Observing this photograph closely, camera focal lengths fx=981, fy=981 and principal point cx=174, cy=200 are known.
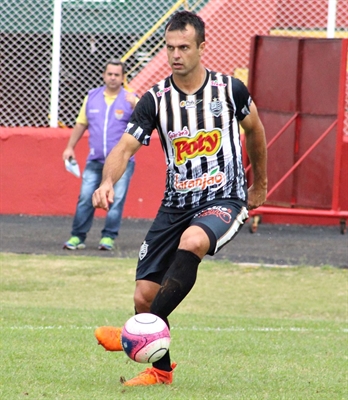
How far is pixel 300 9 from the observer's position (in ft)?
49.8

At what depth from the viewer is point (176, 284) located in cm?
544

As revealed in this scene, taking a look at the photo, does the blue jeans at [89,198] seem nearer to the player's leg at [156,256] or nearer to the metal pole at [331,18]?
the metal pole at [331,18]

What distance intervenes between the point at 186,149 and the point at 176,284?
85 centimetres

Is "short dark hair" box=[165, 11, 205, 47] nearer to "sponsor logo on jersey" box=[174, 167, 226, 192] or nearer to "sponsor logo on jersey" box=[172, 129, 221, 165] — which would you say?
"sponsor logo on jersey" box=[172, 129, 221, 165]

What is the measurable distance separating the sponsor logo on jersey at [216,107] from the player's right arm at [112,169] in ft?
1.61

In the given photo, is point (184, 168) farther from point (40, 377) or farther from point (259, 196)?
point (40, 377)

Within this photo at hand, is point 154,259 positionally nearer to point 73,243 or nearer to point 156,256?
point 156,256

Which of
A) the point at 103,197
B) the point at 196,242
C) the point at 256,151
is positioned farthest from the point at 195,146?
the point at 103,197

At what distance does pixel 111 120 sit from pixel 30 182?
11.0 feet

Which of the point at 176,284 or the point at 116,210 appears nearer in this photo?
the point at 176,284

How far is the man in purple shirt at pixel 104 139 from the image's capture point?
1191cm

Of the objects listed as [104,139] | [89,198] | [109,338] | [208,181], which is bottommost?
[89,198]

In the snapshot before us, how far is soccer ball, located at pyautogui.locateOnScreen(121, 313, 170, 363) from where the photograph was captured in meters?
5.20

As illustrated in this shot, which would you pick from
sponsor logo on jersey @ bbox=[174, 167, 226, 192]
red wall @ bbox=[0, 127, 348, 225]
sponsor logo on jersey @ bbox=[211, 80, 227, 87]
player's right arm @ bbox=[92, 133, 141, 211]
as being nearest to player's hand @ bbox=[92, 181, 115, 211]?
player's right arm @ bbox=[92, 133, 141, 211]
